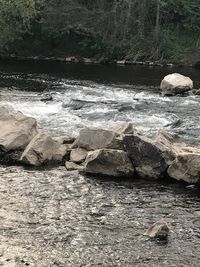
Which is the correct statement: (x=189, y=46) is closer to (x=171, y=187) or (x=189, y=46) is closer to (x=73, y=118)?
(x=73, y=118)

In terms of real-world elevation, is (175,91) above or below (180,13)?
below

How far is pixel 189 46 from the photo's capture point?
60.8m

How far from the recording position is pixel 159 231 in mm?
14023

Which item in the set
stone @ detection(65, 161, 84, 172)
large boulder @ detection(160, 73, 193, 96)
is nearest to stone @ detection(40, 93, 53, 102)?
large boulder @ detection(160, 73, 193, 96)

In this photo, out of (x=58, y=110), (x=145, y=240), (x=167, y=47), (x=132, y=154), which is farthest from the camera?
(x=167, y=47)

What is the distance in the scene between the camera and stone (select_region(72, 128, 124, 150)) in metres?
20.1

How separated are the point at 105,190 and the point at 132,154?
7.53 feet

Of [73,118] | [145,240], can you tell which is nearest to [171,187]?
[145,240]

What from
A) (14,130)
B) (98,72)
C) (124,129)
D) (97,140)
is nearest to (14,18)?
(98,72)

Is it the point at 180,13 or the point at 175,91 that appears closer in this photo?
the point at 175,91

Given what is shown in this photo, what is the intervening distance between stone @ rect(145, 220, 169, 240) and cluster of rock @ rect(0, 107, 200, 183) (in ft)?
15.0

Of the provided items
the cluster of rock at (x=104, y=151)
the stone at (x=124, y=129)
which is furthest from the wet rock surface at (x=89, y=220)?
the stone at (x=124, y=129)

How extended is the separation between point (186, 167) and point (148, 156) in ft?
4.61

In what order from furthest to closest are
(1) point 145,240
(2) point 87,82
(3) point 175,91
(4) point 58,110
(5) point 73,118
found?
(2) point 87,82
(3) point 175,91
(4) point 58,110
(5) point 73,118
(1) point 145,240
